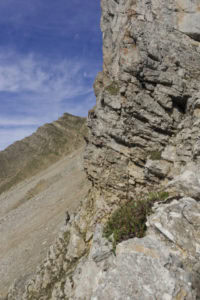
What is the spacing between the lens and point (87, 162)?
15.9 m

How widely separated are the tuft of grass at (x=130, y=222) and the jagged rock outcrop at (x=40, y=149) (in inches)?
2069

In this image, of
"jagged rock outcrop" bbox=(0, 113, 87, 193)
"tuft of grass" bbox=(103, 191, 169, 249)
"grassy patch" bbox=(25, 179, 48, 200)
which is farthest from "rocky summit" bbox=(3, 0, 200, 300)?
"jagged rock outcrop" bbox=(0, 113, 87, 193)

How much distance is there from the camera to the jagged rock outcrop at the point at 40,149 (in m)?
64.1

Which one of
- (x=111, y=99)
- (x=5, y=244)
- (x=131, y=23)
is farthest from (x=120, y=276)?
(x=5, y=244)

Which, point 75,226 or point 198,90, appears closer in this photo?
point 198,90

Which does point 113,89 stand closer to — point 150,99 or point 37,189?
point 150,99

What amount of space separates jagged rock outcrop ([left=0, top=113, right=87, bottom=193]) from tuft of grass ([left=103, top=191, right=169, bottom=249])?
172ft

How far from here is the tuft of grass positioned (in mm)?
6707

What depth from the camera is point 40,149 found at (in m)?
78.6

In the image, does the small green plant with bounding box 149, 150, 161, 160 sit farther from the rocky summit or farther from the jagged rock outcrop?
the jagged rock outcrop

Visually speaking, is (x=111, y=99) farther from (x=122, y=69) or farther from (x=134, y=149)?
(x=134, y=149)

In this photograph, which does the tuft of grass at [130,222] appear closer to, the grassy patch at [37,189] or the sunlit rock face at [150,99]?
the sunlit rock face at [150,99]

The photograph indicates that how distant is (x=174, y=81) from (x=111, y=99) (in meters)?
4.35

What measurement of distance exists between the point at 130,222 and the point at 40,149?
249ft
